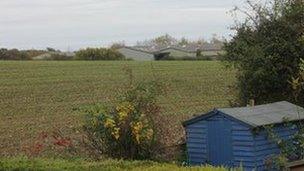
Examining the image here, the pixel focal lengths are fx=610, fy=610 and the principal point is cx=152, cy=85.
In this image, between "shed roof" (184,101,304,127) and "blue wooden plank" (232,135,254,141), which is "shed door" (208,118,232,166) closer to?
"blue wooden plank" (232,135,254,141)

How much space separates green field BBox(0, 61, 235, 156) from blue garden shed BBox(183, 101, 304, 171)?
10.9 ft

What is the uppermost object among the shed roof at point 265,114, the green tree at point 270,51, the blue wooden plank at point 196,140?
the green tree at point 270,51

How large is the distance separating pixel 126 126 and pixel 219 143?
2000 millimetres

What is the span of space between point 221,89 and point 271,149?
1096 inches

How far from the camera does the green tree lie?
16969 mm

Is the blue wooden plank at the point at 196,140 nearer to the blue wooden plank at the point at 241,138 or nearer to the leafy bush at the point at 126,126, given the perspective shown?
the leafy bush at the point at 126,126

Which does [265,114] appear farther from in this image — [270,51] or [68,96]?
[68,96]

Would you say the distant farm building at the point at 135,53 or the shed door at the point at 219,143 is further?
the distant farm building at the point at 135,53

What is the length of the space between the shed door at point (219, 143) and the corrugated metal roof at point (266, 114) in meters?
0.32

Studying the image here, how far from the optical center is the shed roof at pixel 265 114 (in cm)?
1205

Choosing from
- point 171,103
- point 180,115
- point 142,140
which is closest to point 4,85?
point 171,103

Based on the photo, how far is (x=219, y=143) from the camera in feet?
41.1

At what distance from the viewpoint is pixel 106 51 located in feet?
310

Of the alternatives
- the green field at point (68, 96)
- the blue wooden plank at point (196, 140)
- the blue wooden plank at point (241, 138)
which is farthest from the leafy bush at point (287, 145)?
the green field at point (68, 96)
